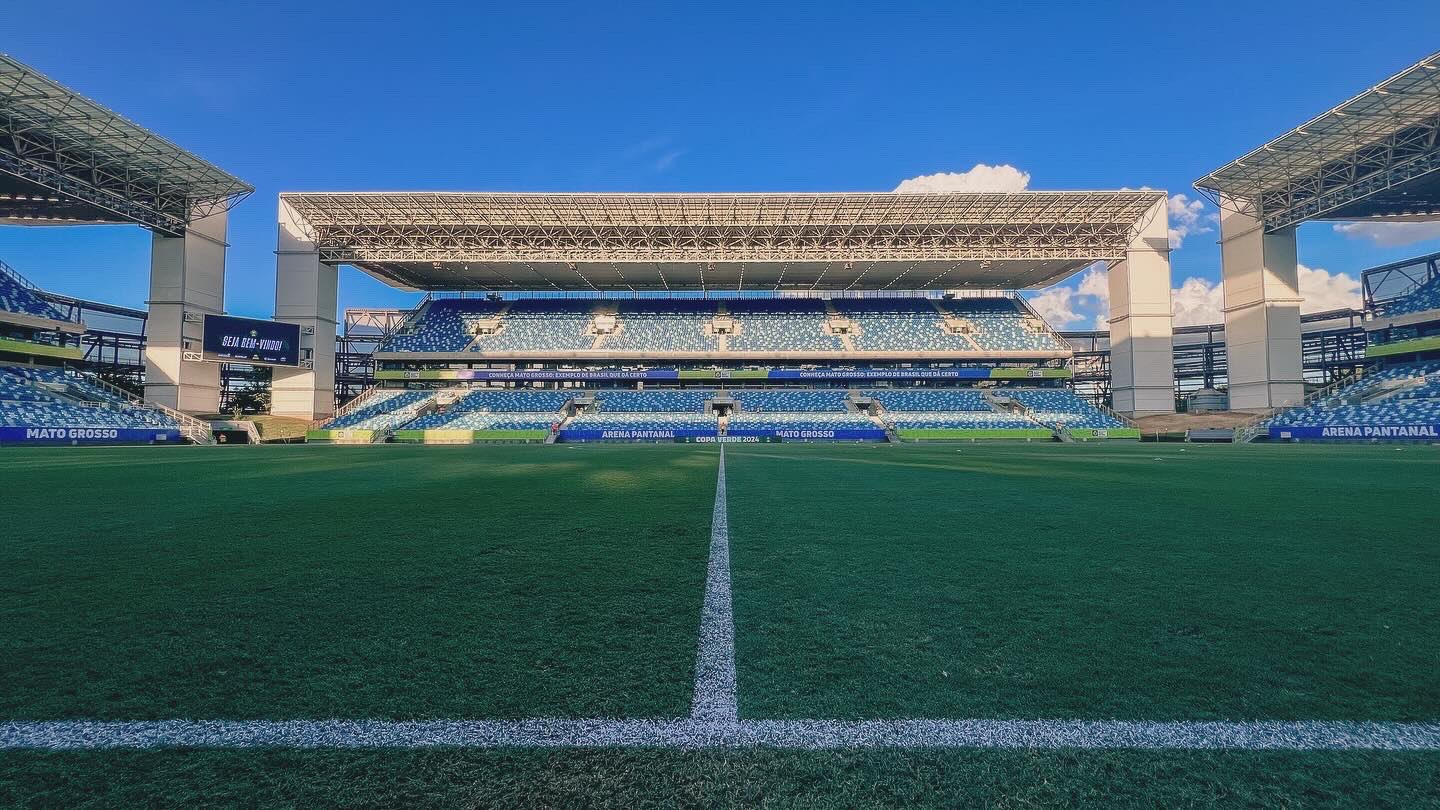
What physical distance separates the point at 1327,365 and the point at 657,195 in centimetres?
4719

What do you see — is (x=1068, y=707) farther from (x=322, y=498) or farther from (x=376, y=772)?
(x=322, y=498)

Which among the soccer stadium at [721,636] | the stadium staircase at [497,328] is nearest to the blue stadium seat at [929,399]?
the soccer stadium at [721,636]

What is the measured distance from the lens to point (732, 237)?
1346 inches

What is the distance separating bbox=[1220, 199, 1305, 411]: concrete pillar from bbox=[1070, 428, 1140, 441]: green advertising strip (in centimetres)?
534

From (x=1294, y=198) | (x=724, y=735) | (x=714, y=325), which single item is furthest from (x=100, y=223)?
(x=1294, y=198)

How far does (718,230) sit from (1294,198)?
28544 mm

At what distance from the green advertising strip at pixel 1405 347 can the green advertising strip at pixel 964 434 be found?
626 inches

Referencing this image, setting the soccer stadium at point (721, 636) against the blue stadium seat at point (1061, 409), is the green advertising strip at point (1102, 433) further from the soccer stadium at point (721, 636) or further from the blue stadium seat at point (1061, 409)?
the soccer stadium at point (721, 636)

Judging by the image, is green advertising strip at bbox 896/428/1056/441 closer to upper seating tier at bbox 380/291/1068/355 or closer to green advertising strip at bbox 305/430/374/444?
upper seating tier at bbox 380/291/1068/355

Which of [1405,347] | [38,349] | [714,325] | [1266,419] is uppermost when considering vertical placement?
[714,325]

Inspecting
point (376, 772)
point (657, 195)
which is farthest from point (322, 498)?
point (657, 195)

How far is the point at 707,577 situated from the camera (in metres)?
3.23

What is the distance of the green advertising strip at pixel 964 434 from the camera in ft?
103

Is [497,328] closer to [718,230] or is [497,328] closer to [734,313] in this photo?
[734,313]
